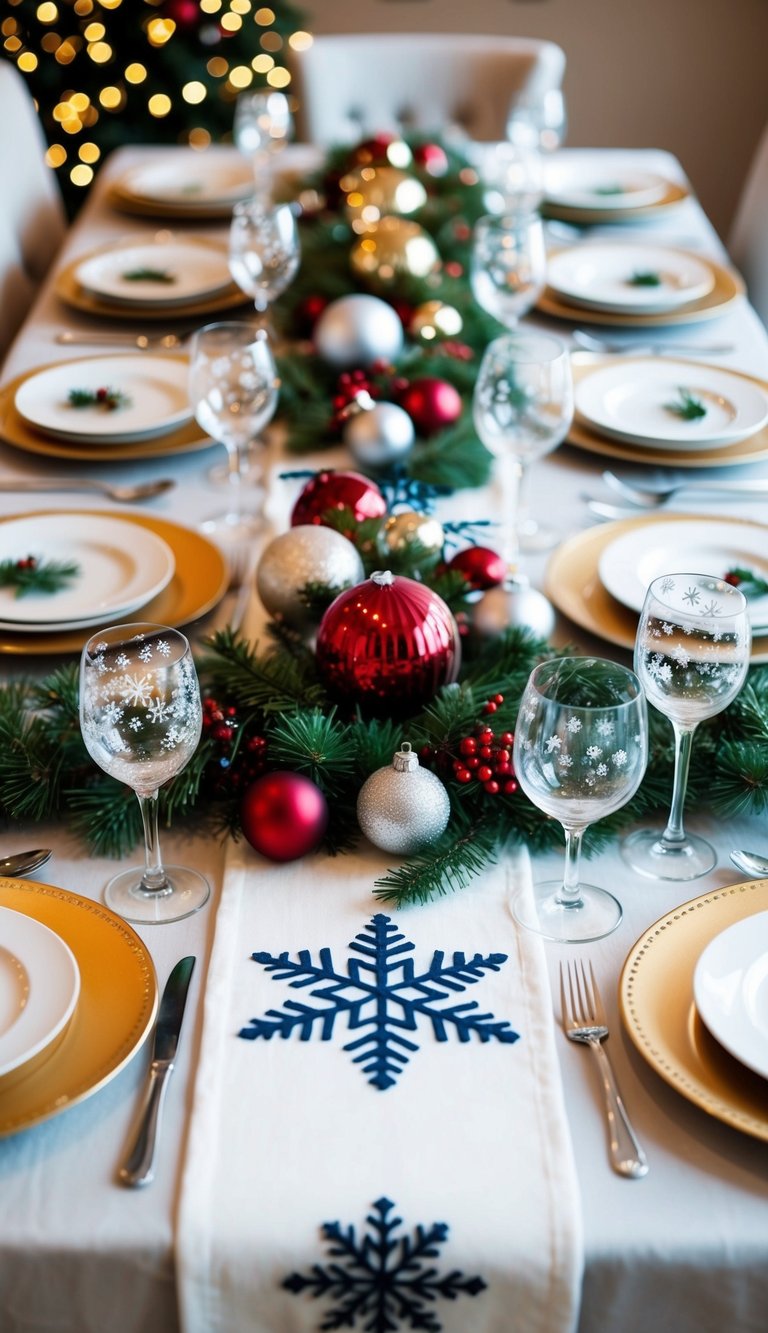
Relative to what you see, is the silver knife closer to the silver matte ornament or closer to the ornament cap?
the ornament cap

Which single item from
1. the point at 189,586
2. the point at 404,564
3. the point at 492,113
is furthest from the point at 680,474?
the point at 492,113

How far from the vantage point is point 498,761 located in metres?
0.92

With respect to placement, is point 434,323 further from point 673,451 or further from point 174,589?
point 174,589

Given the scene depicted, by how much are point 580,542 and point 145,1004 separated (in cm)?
65

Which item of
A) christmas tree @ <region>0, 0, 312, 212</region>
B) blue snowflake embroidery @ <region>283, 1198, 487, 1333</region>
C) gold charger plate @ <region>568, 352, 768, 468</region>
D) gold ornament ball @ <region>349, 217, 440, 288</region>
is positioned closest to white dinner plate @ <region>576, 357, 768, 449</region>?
gold charger plate @ <region>568, 352, 768, 468</region>

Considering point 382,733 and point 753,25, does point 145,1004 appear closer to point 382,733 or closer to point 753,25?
point 382,733

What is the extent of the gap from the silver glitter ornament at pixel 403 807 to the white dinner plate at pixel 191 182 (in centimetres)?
153

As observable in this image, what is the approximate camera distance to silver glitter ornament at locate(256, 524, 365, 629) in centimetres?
106

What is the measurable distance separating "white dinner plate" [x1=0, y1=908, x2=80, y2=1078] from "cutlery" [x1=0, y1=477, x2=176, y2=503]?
66cm

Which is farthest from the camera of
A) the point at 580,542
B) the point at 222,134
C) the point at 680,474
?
the point at 222,134

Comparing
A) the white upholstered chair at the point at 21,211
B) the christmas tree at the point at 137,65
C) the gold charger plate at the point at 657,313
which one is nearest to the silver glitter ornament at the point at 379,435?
the gold charger plate at the point at 657,313

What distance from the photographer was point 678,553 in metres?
1.20

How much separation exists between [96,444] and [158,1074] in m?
0.89

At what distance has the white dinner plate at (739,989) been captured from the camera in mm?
709
